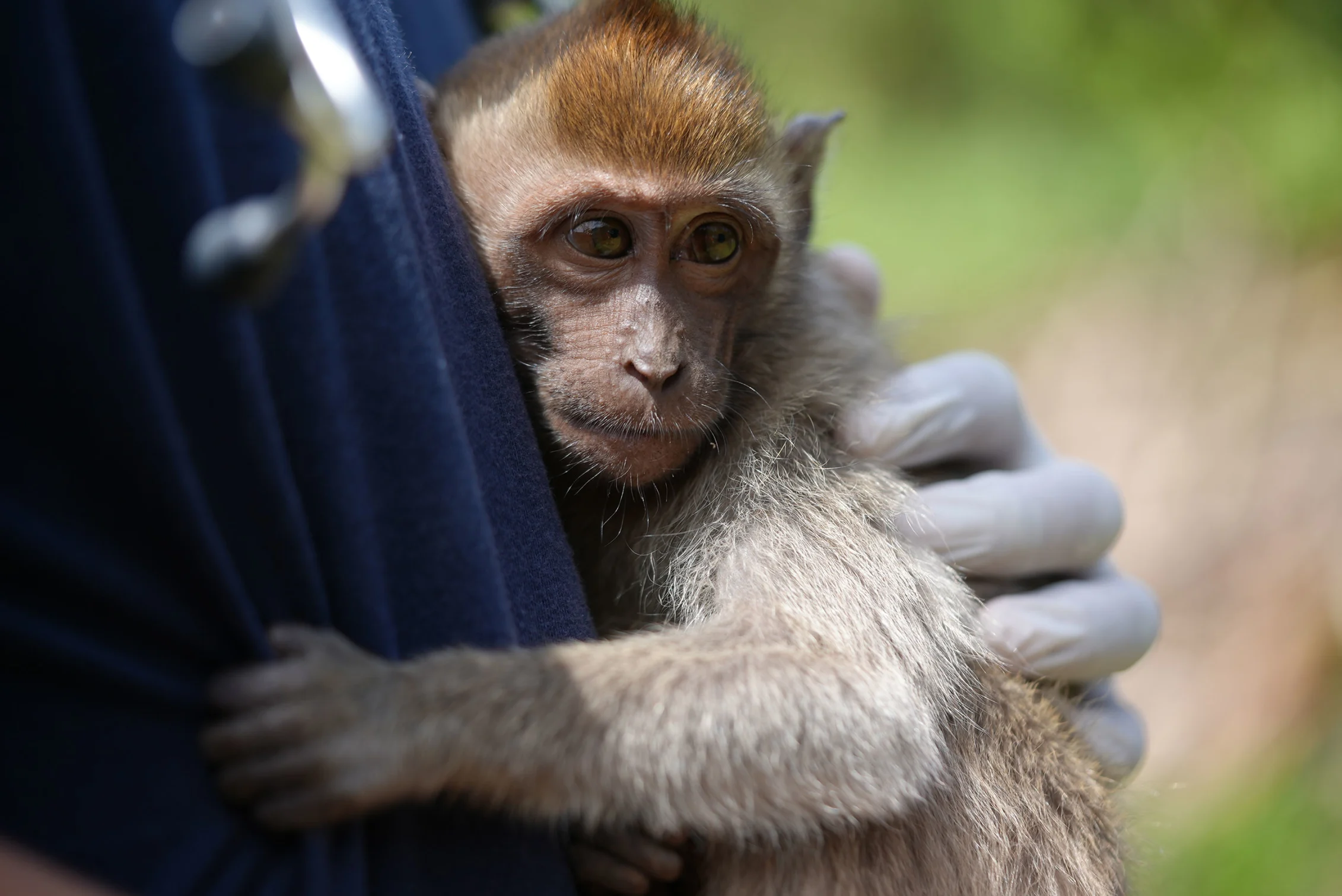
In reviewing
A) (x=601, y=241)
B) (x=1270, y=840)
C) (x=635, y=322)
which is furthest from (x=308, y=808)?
(x=1270, y=840)

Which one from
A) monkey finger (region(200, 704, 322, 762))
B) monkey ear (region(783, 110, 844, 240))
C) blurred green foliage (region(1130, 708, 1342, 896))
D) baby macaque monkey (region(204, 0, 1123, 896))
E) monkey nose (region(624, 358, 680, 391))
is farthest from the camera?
blurred green foliage (region(1130, 708, 1342, 896))

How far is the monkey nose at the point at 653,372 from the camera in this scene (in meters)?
1.97

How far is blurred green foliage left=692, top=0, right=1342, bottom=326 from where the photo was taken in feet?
21.4

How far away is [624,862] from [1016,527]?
94 cm

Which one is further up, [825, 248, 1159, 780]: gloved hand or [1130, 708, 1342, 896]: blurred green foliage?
[825, 248, 1159, 780]: gloved hand

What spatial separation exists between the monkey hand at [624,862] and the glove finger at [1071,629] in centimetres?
72

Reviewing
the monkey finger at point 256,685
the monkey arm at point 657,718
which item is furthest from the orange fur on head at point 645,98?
the monkey finger at point 256,685

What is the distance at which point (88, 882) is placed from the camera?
34.5 inches

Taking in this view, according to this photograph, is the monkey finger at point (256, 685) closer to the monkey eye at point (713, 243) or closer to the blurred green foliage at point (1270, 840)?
the monkey eye at point (713, 243)

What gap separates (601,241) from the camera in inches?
84.6

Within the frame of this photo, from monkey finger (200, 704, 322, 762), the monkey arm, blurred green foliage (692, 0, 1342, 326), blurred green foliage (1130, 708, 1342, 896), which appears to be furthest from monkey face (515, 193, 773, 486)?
blurred green foliage (692, 0, 1342, 326)

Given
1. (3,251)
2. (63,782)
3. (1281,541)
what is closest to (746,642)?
(63,782)

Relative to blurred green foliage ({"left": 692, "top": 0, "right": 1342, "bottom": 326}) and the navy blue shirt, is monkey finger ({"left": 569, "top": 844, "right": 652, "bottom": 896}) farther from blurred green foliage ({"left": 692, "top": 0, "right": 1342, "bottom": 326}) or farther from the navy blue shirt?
blurred green foliage ({"left": 692, "top": 0, "right": 1342, "bottom": 326})

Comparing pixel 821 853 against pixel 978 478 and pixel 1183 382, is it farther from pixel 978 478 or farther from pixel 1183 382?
pixel 1183 382
